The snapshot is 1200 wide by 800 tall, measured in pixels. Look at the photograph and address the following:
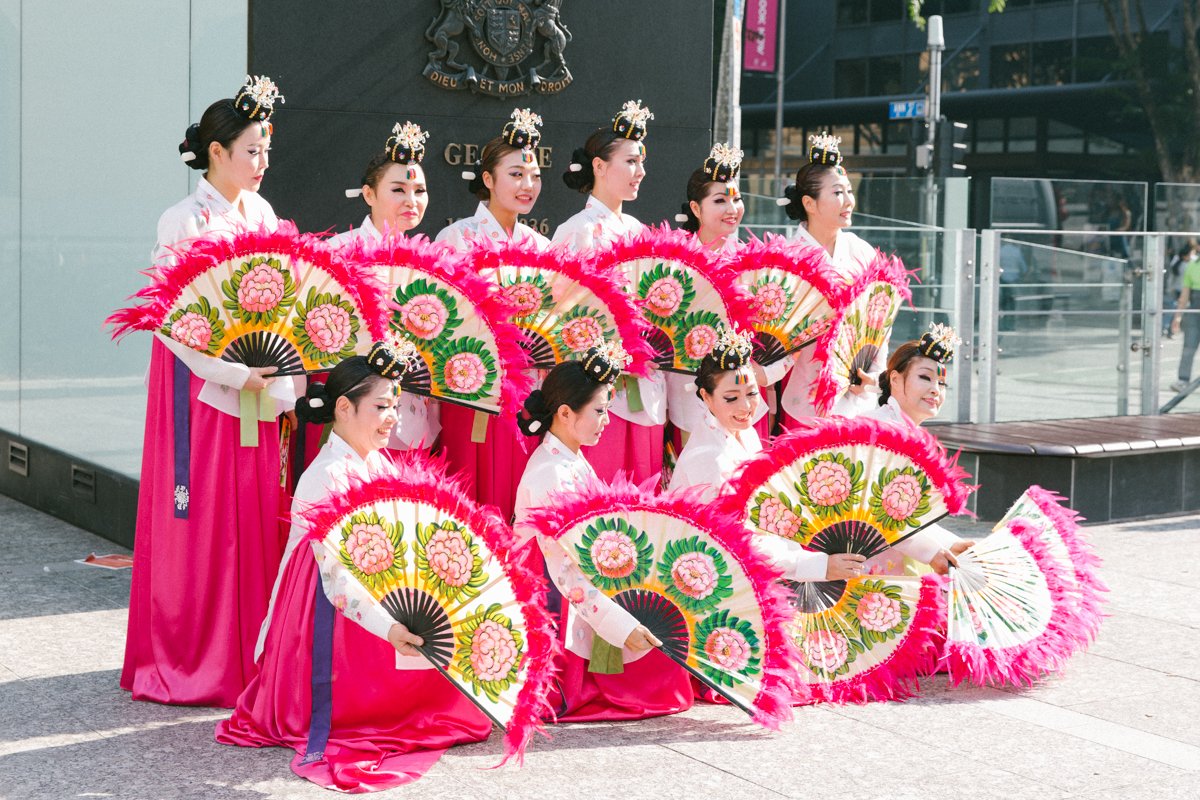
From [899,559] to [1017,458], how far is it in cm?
312

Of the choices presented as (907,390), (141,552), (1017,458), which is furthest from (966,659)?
(1017,458)

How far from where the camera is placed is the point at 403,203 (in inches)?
205

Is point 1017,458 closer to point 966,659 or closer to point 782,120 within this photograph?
point 966,659

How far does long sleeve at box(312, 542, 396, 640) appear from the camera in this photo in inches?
158

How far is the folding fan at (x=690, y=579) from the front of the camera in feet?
14.5

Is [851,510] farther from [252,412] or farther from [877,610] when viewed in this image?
[252,412]

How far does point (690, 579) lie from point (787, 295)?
1444 millimetres

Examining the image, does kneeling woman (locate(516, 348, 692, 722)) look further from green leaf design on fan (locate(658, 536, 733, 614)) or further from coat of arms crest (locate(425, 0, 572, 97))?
coat of arms crest (locate(425, 0, 572, 97))

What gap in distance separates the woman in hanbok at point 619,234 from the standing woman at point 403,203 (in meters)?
0.54

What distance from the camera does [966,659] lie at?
195 inches

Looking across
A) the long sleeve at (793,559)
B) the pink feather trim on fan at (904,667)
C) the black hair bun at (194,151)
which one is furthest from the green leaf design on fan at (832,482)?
the black hair bun at (194,151)

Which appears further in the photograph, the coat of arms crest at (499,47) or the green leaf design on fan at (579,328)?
the coat of arms crest at (499,47)

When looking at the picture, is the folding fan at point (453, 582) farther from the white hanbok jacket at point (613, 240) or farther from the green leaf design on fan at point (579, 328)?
the white hanbok jacket at point (613, 240)

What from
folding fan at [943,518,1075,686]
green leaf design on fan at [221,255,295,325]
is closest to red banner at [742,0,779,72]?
folding fan at [943,518,1075,686]
